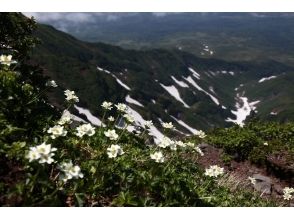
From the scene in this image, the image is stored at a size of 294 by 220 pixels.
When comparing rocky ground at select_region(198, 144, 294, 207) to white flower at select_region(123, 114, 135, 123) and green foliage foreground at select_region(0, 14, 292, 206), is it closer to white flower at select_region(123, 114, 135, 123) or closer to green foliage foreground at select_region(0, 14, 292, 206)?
green foliage foreground at select_region(0, 14, 292, 206)

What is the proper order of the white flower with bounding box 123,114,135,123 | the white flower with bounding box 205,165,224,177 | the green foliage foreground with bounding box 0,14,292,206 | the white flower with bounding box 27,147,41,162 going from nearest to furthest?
the white flower with bounding box 27,147,41,162, the green foliage foreground with bounding box 0,14,292,206, the white flower with bounding box 205,165,224,177, the white flower with bounding box 123,114,135,123

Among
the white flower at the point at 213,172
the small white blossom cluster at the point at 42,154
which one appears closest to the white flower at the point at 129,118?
the white flower at the point at 213,172

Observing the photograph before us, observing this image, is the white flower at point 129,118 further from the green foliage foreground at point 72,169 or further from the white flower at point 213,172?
the white flower at point 213,172

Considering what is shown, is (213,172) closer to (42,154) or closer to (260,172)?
(42,154)

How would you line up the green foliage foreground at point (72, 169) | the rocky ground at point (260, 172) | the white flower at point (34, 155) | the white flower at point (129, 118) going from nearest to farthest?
the white flower at point (34, 155) < the green foliage foreground at point (72, 169) < the white flower at point (129, 118) < the rocky ground at point (260, 172)

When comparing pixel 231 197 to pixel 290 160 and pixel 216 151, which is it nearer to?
pixel 290 160

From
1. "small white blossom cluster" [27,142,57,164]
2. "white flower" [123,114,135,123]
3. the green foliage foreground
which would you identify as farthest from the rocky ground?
"small white blossom cluster" [27,142,57,164]

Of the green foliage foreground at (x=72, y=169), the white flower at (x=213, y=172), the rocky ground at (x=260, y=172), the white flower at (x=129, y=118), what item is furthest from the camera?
the rocky ground at (x=260, y=172)

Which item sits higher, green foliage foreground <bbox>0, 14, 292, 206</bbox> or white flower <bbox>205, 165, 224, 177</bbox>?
green foliage foreground <bbox>0, 14, 292, 206</bbox>

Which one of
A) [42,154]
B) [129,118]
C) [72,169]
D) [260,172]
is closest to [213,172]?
[129,118]
